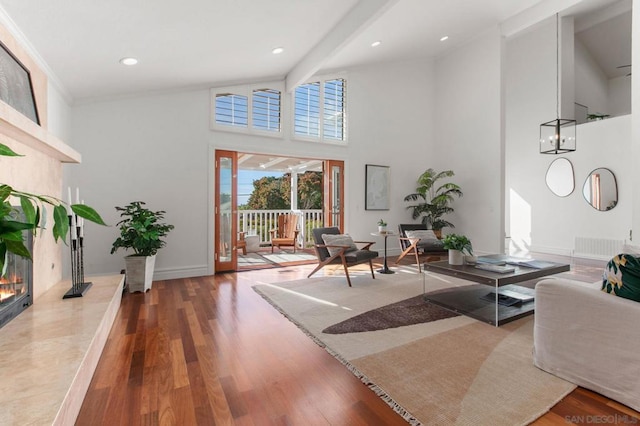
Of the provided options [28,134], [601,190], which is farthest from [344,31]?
[601,190]

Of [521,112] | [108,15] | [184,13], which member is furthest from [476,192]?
[108,15]

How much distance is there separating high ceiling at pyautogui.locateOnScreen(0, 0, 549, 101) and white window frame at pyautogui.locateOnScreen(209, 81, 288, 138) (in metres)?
0.16

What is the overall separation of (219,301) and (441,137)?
6.02 meters

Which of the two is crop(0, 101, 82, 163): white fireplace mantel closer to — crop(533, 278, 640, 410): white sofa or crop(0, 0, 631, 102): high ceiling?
crop(0, 0, 631, 102): high ceiling

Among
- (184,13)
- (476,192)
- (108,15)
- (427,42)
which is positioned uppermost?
(427,42)

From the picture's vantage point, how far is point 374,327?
2.64m

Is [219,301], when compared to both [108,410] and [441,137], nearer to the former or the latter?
[108,410]

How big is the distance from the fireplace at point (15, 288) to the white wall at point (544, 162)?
28.0 ft

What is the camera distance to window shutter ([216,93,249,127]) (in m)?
4.92

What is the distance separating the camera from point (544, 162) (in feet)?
22.4

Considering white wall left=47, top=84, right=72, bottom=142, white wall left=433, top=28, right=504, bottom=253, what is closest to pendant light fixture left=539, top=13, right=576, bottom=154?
white wall left=433, top=28, right=504, bottom=253

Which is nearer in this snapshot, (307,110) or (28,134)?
(28,134)

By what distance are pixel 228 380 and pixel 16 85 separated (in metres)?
2.70

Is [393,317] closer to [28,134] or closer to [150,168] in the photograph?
[28,134]
